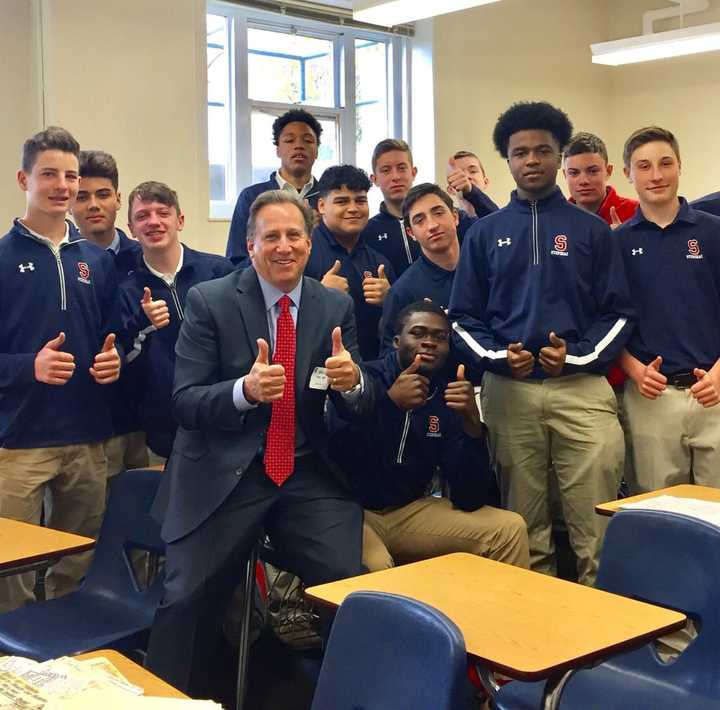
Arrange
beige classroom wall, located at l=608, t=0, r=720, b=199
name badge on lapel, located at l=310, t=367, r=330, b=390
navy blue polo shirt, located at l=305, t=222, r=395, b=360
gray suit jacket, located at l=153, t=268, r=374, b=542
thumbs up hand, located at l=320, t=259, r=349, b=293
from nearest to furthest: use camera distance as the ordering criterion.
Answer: gray suit jacket, located at l=153, t=268, r=374, b=542
name badge on lapel, located at l=310, t=367, r=330, b=390
thumbs up hand, located at l=320, t=259, r=349, b=293
navy blue polo shirt, located at l=305, t=222, r=395, b=360
beige classroom wall, located at l=608, t=0, r=720, b=199

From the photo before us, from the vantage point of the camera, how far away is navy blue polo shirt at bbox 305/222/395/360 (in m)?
3.88

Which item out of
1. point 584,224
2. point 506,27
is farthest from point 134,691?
point 506,27

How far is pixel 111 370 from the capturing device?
10.6 feet

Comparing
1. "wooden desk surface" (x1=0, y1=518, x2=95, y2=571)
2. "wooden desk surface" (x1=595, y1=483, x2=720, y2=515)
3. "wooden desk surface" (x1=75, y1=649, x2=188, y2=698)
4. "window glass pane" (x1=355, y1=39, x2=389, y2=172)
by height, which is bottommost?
"wooden desk surface" (x1=75, y1=649, x2=188, y2=698)

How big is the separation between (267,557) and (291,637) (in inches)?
26.2

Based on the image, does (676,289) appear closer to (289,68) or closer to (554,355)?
(554,355)

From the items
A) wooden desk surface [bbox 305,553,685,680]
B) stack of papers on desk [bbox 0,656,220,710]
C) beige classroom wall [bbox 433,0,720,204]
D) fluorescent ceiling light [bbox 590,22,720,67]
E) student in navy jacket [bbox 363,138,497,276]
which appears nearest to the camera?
stack of papers on desk [bbox 0,656,220,710]

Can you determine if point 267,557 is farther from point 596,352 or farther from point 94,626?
point 596,352

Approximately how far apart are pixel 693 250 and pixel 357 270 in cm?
130

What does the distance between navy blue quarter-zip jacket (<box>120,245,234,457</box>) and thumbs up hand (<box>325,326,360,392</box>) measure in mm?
906

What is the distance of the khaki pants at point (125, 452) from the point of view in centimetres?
354

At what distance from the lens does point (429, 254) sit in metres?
3.74

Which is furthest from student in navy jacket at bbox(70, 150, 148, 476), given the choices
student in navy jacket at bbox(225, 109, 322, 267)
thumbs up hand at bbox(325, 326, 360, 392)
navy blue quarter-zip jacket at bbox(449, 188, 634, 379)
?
navy blue quarter-zip jacket at bbox(449, 188, 634, 379)

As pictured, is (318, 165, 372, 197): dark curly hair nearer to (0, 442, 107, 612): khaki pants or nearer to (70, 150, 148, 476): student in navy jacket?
(70, 150, 148, 476): student in navy jacket
